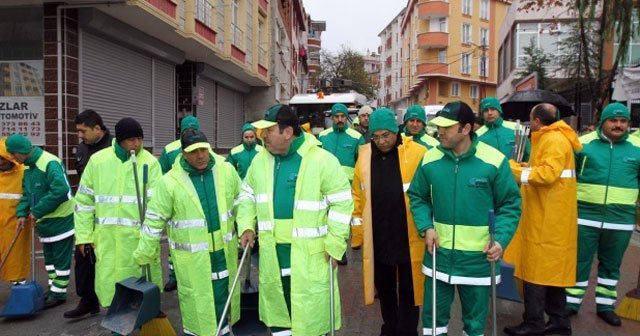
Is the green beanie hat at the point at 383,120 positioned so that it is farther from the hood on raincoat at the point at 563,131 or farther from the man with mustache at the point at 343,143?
the man with mustache at the point at 343,143

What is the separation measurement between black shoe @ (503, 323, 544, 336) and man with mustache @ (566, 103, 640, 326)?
36.6 inches

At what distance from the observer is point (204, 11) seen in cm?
1570

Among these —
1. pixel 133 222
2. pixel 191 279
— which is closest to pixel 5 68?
pixel 133 222

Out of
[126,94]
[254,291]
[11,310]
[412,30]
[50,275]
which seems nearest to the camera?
[254,291]

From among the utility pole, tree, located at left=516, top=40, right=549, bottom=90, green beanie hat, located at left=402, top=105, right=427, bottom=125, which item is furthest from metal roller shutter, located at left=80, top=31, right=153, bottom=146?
the utility pole

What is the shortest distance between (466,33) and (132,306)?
173 ft

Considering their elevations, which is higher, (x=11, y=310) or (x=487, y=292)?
(x=487, y=292)

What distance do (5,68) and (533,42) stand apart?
2655 cm

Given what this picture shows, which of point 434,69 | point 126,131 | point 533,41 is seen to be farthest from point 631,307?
point 434,69

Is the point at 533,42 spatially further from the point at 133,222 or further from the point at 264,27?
the point at 133,222

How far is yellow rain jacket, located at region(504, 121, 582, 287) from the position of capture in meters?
4.69

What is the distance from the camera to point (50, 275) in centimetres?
591

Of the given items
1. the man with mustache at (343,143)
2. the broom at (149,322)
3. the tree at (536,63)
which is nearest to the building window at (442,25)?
the tree at (536,63)

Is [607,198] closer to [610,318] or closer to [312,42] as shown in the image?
[610,318]
